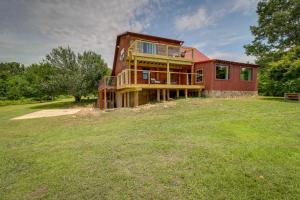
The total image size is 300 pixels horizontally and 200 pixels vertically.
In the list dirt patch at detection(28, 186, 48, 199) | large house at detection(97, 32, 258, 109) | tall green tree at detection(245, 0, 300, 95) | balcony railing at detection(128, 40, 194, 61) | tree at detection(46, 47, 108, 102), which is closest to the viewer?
dirt patch at detection(28, 186, 48, 199)

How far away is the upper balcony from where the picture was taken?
13930mm

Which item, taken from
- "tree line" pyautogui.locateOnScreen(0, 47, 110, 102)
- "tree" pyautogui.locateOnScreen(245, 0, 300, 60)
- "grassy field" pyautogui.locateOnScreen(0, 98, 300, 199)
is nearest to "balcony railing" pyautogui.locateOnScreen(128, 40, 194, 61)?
"grassy field" pyautogui.locateOnScreen(0, 98, 300, 199)

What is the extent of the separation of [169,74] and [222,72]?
16.9ft

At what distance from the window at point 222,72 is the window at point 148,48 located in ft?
18.5

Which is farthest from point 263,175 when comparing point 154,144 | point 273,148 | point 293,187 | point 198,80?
point 198,80

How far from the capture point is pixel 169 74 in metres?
14.8

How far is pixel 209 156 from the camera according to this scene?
460 cm

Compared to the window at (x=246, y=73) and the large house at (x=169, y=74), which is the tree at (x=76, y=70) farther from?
the window at (x=246, y=73)

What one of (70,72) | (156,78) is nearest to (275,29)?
(156,78)

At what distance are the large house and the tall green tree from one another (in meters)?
3.44

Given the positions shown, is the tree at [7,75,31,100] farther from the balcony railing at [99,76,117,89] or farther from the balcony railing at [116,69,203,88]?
the balcony railing at [116,69,203,88]

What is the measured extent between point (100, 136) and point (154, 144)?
222cm

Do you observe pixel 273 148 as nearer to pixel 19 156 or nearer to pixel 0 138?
pixel 19 156

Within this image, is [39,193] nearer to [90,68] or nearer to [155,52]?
[155,52]
